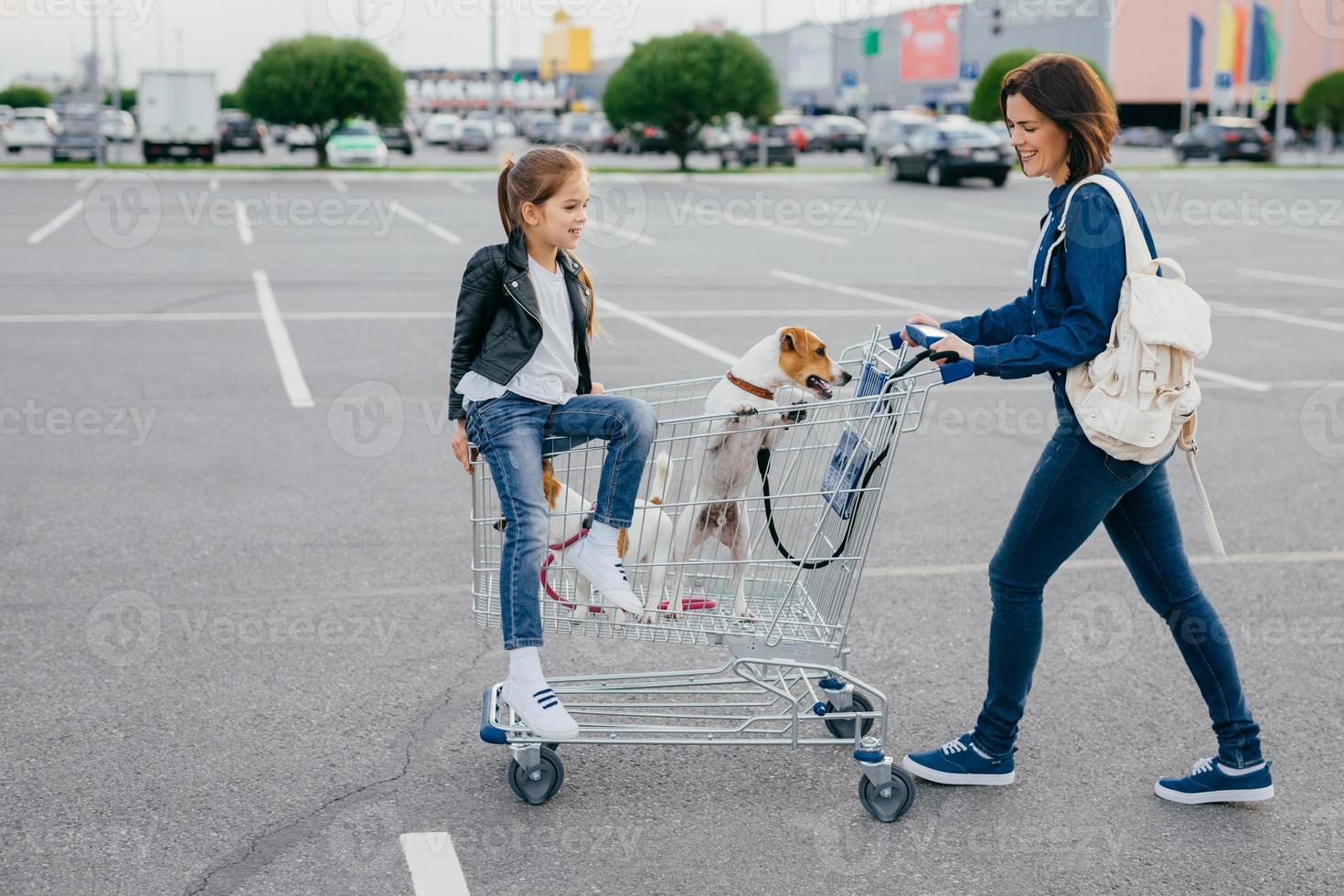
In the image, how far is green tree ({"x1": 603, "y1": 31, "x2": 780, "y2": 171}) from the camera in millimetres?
39719

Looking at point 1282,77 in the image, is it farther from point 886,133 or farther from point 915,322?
point 915,322

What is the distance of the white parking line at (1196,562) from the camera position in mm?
5676

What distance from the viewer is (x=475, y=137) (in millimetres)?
57344

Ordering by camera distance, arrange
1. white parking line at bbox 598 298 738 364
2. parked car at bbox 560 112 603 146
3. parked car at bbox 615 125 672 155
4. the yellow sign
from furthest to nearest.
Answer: the yellow sign
parked car at bbox 560 112 603 146
parked car at bbox 615 125 672 155
white parking line at bbox 598 298 738 364

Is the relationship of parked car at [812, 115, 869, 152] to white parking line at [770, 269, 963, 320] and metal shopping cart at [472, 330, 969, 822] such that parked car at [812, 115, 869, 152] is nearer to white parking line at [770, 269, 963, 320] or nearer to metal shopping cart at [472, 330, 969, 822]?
white parking line at [770, 269, 963, 320]

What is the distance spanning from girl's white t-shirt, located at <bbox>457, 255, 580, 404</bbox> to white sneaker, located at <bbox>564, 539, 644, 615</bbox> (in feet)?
1.34

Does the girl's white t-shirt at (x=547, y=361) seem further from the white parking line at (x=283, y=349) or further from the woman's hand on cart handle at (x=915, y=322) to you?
the white parking line at (x=283, y=349)

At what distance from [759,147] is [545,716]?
45.0 metres

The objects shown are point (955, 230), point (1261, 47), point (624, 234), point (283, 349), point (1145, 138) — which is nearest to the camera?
point (283, 349)

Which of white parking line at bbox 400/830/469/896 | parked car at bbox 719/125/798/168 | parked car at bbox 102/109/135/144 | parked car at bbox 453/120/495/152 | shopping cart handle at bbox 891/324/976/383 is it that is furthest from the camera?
parked car at bbox 453/120/495/152

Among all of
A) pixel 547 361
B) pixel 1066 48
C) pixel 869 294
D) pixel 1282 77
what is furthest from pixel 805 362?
pixel 1066 48

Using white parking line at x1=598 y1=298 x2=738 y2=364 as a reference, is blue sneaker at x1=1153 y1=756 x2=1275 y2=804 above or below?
below

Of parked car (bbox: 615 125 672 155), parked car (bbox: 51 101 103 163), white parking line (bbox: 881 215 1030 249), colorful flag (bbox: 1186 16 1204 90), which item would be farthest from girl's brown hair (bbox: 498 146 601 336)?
colorful flag (bbox: 1186 16 1204 90)

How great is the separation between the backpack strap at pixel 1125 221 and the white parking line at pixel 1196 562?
95.2 inches
